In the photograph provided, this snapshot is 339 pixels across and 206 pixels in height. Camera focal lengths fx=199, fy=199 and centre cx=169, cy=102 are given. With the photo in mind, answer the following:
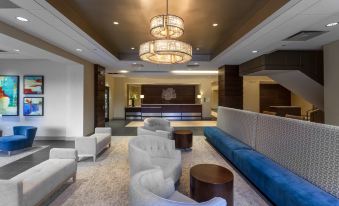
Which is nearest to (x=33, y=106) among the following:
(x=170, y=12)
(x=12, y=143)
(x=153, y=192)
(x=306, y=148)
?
(x=12, y=143)

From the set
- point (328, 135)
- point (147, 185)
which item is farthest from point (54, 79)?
point (328, 135)

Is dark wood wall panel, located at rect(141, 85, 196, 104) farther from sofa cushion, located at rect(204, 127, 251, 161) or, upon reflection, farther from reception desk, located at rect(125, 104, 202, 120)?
sofa cushion, located at rect(204, 127, 251, 161)

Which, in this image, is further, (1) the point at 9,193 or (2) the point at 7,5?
(2) the point at 7,5

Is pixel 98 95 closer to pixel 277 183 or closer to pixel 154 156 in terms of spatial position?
pixel 154 156

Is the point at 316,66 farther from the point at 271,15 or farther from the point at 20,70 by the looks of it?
the point at 20,70

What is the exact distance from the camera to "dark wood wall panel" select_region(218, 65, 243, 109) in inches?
335

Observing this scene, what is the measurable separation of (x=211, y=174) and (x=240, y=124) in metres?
2.65

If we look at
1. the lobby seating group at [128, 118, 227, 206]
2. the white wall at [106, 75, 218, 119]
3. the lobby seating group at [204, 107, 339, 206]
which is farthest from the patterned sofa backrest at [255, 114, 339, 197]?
the white wall at [106, 75, 218, 119]

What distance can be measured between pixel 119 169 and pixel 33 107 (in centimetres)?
484

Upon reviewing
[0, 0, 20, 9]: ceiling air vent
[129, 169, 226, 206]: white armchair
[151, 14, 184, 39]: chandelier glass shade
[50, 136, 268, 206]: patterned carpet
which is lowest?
[50, 136, 268, 206]: patterned carpet

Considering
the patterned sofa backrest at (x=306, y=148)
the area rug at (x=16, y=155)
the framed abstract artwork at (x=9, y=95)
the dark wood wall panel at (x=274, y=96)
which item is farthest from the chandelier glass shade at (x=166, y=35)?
the dark wood wall panel at (x=274, y=96)

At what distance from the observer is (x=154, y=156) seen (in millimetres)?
4051

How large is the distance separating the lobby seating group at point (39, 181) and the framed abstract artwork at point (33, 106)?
412cm

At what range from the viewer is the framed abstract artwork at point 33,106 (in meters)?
7.15
